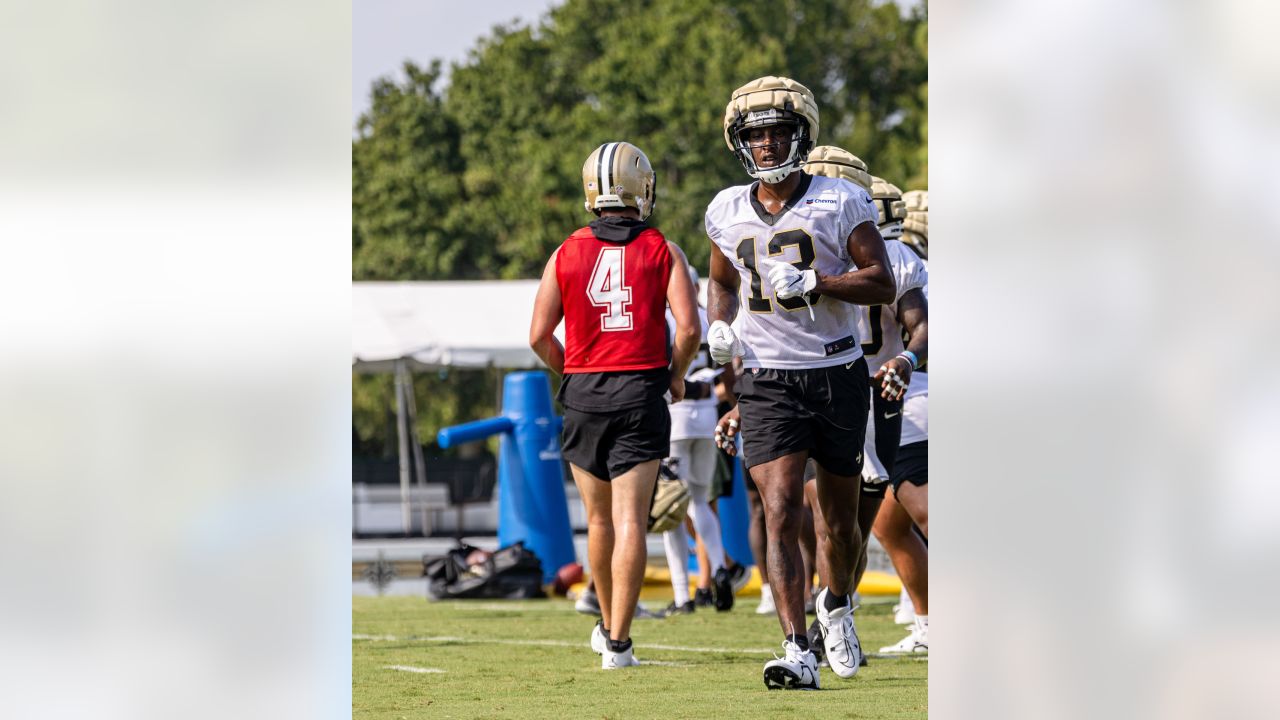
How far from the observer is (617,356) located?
7.62 metres

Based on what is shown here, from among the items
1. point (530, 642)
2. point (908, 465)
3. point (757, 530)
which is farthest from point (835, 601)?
point (757, 530)

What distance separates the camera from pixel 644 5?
50.7 m

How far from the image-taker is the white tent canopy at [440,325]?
21078 millimetres

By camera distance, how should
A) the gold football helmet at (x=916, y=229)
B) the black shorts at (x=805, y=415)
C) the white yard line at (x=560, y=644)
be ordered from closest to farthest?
the black shorts at (x=805, y=415) < the white yard line at (x=560, y=644) < the gold football helmet at (x=916, y=229)

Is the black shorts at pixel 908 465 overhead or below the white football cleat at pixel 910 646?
overhead

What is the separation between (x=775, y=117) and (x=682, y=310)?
3.80ft

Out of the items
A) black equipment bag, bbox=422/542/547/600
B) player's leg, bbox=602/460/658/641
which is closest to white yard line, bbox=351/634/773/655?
player's leg, bbox=602/460/658/641

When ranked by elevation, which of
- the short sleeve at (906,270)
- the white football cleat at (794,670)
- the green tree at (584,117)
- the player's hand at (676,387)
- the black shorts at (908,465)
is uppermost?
the green tree at (584,117)

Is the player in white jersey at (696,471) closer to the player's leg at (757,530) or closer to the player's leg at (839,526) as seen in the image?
the player's leg at (757,530)

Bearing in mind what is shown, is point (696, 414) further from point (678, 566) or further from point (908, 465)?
point (908, 465)

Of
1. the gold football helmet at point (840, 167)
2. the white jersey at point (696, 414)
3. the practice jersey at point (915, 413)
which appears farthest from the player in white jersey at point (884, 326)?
the white jersey at point (696, 414)

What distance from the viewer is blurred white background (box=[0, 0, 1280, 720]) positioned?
13.3 feet
